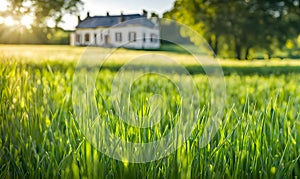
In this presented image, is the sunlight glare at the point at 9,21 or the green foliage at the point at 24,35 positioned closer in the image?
the sunlight glare at the point at 9,21

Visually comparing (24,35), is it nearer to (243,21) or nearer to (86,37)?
(86,37)

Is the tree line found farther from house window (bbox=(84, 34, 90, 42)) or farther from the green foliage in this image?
the green foliage

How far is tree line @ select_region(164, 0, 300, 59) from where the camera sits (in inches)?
430

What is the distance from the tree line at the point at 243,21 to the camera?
35.9 ft

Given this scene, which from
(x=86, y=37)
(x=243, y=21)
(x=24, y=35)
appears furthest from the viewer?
(x=243, y=21)

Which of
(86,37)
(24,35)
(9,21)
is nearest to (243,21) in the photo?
(86,37)

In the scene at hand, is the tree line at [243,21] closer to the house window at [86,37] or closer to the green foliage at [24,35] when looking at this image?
the house window at [86,37]

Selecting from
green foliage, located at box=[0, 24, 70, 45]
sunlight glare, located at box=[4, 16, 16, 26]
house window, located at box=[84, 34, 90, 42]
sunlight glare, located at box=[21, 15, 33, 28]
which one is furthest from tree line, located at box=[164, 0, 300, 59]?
sunlight glare, located at box=[4, 16, 16, 26]

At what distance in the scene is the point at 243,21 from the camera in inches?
445

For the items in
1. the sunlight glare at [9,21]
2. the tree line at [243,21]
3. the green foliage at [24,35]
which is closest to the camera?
the sunlight glare at [9,21]

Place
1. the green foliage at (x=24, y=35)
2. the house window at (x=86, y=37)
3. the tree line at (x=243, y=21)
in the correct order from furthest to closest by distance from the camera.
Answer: the tree line at (x=243, y=21)
the house window at (x=86, y=37)
the green foliage at (x=24, y=35)

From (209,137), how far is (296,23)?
12.7 m

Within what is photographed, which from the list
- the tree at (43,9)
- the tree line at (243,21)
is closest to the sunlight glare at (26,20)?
the tree at (43,9)

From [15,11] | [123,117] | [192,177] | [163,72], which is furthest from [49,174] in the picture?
[163,72]
